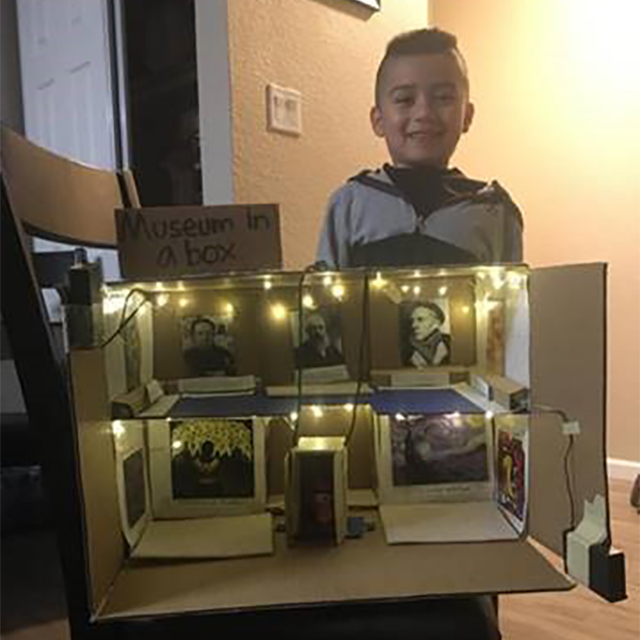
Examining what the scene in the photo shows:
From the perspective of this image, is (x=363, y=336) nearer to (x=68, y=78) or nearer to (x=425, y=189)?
(x=425, y=189)

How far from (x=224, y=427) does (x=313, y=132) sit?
0.91 meters

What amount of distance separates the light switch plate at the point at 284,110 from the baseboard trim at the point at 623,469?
74.9 inches

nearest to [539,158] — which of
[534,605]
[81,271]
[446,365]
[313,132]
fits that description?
[313,132]

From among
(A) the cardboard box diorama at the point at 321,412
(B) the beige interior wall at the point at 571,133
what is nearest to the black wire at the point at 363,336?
(A) the cardboard box diorama at the point at 321,412

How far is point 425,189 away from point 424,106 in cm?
12

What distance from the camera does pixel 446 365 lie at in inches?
37.0

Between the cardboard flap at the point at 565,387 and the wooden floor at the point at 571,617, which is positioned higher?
the cardboard flap at the point at 565,387

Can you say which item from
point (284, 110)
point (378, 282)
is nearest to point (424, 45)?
point (378, 282)

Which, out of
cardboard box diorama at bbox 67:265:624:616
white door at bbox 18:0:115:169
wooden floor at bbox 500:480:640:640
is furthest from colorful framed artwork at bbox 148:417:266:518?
white door at bbox 18:0:115:169

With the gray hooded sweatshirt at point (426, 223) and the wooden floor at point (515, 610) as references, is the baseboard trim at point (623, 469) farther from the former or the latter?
the gray hooded sweatshirt at point (426, 223)

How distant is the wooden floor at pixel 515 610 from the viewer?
63.1 inches

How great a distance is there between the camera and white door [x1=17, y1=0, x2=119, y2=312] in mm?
2279

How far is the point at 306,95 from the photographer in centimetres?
159

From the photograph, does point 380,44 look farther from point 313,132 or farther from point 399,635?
point 399,635
